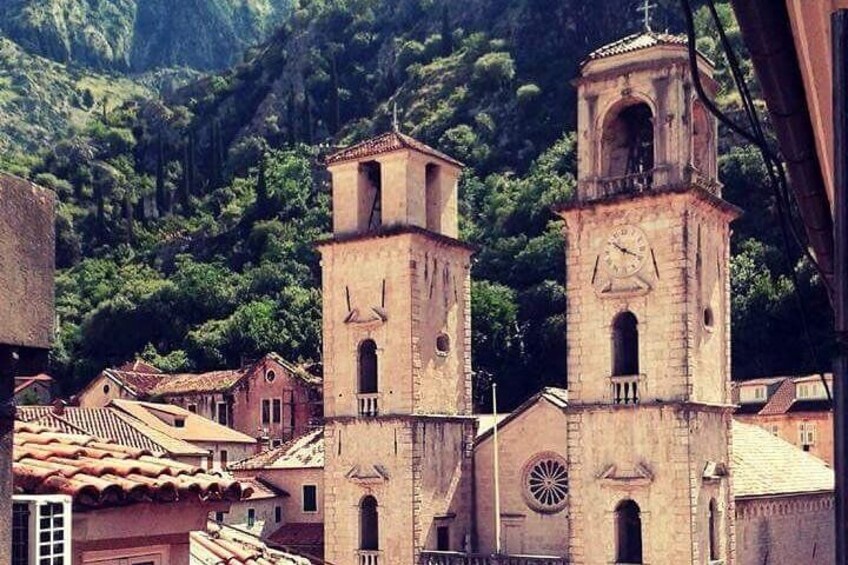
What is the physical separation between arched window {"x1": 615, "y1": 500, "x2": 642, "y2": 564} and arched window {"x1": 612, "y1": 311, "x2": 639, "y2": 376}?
2.92 m

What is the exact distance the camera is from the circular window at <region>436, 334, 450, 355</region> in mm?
32469

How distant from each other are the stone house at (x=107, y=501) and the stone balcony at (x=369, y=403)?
24.1 m

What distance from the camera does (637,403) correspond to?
1059 inches

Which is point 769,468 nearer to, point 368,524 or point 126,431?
point 368,524

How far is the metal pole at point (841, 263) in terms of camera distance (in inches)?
100

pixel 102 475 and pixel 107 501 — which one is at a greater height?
pixel 102 475

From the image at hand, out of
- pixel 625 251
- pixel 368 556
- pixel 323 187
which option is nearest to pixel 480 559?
pixel 368 556

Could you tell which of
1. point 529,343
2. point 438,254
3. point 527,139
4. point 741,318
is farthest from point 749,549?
point 527,139

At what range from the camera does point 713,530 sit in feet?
90.1

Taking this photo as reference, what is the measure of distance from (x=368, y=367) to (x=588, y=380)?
265 inches

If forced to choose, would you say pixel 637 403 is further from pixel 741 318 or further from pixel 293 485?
A: pixel 741 318

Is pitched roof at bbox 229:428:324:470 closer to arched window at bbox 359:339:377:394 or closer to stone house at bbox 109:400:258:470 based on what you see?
stone house at bbox 109:400:258:470

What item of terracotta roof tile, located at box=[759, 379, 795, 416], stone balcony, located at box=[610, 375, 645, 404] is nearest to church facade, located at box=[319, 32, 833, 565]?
stone balcony, located at box=[610, 375, 645, 404]

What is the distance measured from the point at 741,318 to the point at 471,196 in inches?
988
